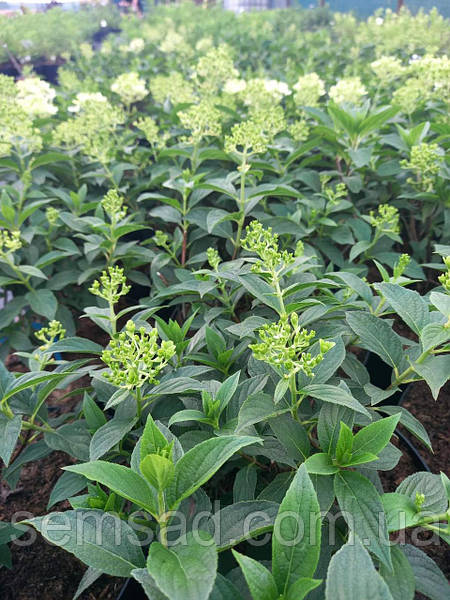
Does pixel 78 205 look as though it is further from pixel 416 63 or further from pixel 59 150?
pixel 416 63

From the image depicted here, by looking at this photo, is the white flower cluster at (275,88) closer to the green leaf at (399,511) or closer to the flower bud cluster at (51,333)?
the flower bud cluster at (51,333)

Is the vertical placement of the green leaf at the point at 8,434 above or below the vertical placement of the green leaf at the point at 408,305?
below

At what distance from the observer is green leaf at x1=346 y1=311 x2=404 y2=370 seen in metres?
1.12

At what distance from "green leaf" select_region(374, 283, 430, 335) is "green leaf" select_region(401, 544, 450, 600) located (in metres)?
0.48

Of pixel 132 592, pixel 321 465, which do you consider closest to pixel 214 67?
pixel 321 465

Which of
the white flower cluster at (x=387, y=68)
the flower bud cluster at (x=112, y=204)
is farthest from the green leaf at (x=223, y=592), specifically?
the white flower cluster at (x=387, y=68)

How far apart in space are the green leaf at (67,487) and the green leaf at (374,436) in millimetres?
742

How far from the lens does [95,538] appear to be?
0.78 metres

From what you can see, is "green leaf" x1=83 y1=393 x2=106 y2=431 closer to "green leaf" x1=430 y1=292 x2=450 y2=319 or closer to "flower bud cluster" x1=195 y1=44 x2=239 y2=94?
"green leaf" x1=430 y1=292 x2=450 y2=319

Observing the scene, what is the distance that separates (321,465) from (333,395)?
0.46ft

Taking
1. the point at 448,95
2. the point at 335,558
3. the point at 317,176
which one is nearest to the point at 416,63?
the point at 448,95

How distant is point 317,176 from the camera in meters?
2.21

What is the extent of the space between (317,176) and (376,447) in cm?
164

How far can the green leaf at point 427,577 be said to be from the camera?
82 cm
